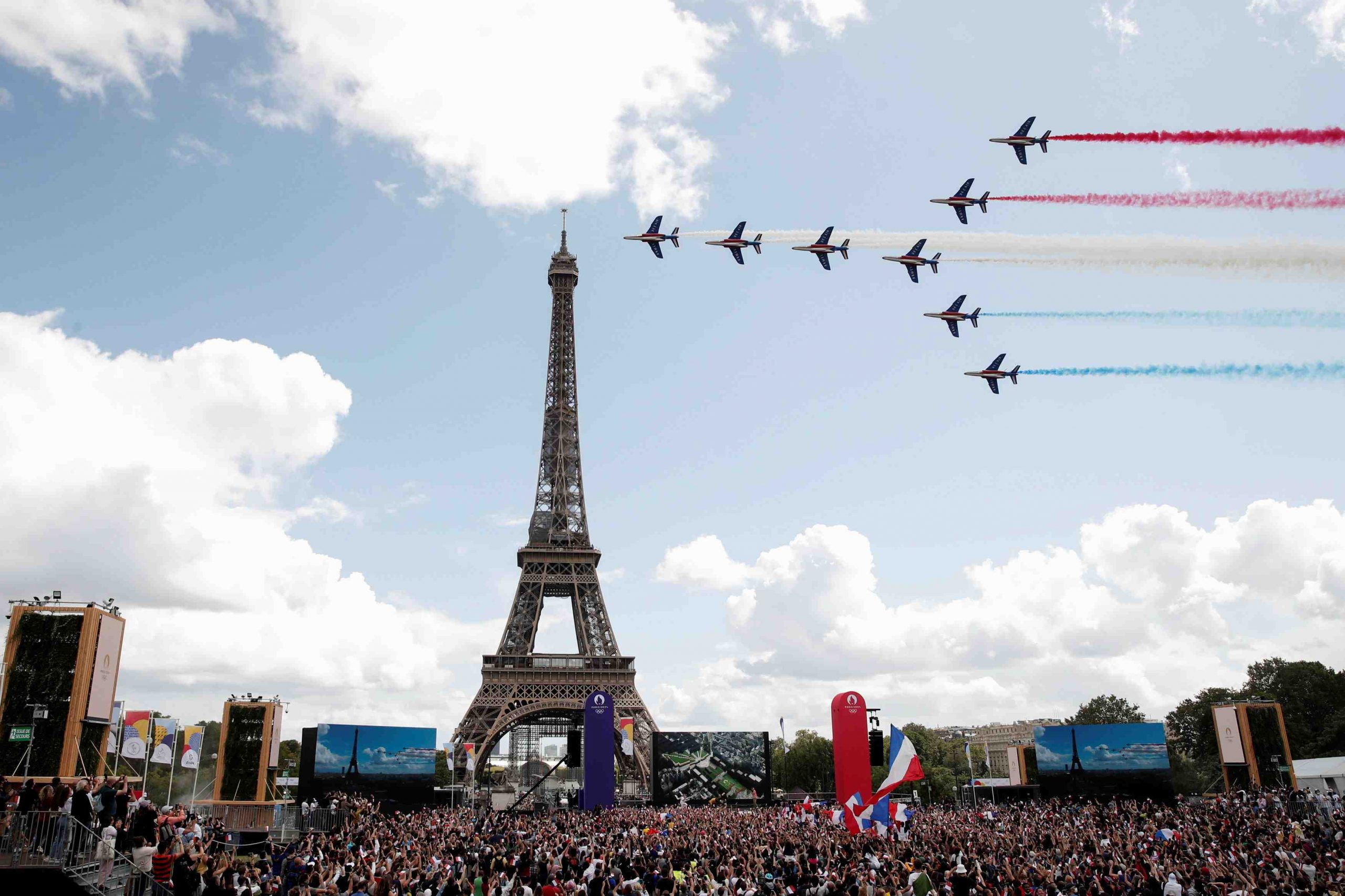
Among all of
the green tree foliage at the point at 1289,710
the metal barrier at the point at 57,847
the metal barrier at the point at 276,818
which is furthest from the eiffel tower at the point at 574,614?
the green tree foliage at the point at 1289,710

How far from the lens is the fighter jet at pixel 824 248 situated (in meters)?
41.3

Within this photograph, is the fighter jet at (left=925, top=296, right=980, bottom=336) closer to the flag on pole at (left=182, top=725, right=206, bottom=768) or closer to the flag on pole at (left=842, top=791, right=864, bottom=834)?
the flag on pole at (left=842, top=791, right=864, bottom=834)

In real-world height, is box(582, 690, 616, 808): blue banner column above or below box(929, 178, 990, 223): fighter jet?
below

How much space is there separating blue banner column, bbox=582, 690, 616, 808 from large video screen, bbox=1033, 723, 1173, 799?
32.8m

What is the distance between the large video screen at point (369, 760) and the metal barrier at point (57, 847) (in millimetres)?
31996

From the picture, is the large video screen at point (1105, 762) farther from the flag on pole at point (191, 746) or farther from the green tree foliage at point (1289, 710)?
the flag on pole at point (191, 746)

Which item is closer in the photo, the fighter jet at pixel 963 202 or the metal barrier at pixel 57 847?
the metal barrier at pixel 57 847

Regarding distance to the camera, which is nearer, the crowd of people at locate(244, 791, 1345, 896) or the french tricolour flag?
the crowd of people at locate(244, 791, 1345, 896)

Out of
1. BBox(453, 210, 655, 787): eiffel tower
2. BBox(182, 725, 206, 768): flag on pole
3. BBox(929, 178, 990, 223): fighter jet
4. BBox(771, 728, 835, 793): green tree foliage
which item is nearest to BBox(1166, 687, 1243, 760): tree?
BBox(771, 728, 835, 793): green tree foliage

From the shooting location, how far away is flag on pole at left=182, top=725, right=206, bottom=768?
4125cm

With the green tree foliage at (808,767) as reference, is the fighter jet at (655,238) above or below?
above

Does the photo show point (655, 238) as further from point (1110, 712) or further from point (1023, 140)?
point (1110, 712)

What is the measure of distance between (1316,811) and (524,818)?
34056mm

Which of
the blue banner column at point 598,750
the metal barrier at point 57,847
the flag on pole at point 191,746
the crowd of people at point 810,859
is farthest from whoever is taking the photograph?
the flag on pole at point 191,746
